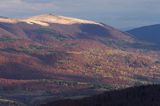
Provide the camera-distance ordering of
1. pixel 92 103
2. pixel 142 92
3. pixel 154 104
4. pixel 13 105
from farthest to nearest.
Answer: pixel 13 105
pixel 142 92
pixel 92 103
pixel 154 104

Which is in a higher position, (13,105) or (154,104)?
(154,104)

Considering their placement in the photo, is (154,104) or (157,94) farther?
(157,94)

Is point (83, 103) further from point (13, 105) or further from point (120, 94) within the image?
point (13, 105)

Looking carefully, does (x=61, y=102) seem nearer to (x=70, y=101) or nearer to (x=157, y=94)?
(x=70, y=101)

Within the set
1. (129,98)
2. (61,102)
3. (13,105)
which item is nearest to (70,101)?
(61,102)

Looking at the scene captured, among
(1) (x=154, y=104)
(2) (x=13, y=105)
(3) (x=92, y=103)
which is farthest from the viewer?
(2) (x=13, y=105)

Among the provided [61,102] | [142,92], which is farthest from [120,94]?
[61,102]

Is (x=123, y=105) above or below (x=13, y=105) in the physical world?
above
